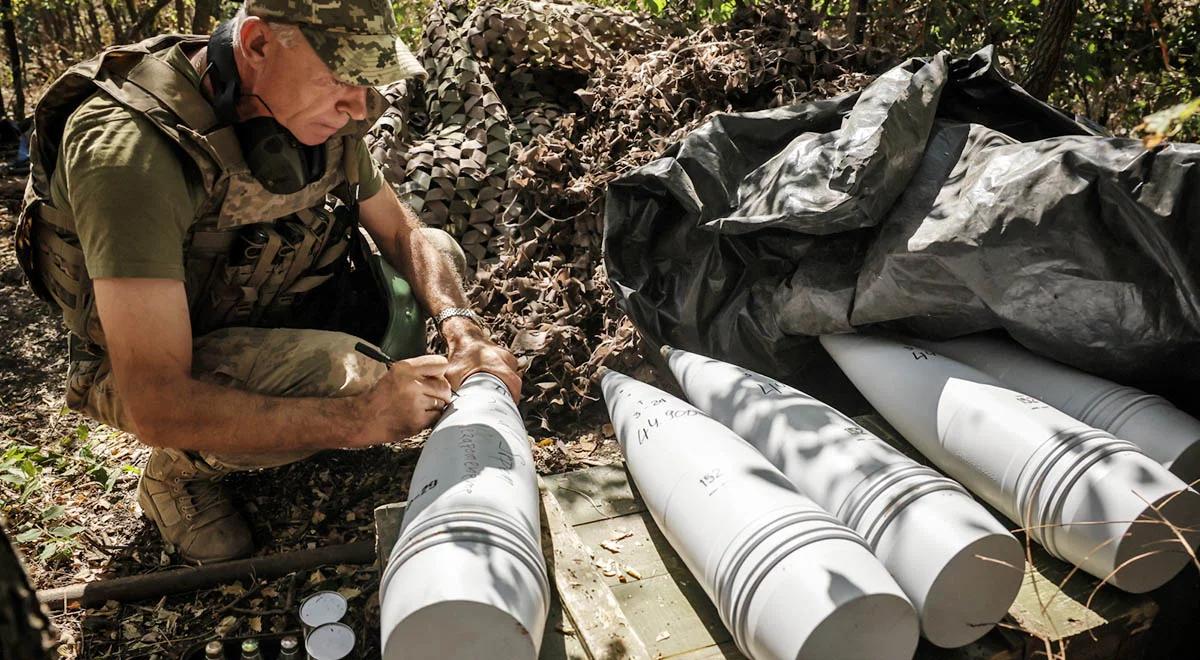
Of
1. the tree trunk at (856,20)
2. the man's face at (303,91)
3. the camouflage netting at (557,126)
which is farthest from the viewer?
the tree trunk at (856,20)

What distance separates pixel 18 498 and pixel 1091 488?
3.34 metres

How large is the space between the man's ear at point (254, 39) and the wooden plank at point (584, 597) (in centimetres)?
148

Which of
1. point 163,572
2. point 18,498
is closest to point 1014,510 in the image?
point 163,572

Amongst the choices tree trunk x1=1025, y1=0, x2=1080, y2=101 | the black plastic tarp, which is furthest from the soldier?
tree trunk x1=1025, y1=0, x2=1080, y2=101

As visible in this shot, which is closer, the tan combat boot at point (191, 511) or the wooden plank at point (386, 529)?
the wooden plank at point (386, 529)

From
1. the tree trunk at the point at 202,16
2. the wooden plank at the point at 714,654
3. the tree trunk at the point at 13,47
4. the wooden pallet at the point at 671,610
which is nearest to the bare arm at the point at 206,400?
the wooden pallet at the point at 671,610

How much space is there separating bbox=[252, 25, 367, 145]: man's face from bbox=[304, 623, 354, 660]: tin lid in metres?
1.35

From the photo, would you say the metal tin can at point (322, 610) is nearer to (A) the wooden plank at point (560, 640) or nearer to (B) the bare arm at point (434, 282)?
(A) the wooden plank at point (560, 640)

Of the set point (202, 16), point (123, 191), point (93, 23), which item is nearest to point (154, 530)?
point (123, 191)

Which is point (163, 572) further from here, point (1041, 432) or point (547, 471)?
point (1041, 432)

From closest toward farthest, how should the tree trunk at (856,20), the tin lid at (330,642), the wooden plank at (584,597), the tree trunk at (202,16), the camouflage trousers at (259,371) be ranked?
the wooden plank at (584,597)
the tin lid at (330,642)
the camouflage trousers at (259,371)
the tree trunk at (856,20)
the tree trunk at (202,16)

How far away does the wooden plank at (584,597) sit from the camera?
82.0 inches

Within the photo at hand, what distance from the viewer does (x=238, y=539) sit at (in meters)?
2.95

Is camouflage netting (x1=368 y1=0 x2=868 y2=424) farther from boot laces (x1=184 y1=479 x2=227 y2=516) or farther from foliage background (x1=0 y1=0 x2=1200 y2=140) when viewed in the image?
boot laces (x1=184 y1=479 x2=227 y2=516)
